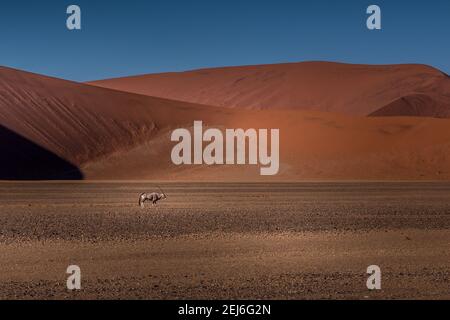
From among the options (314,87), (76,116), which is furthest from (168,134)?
(314,87)

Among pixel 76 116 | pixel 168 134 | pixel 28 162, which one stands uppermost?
pixel 76 116

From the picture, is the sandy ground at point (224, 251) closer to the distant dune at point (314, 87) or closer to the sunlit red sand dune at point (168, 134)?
the sunlit red sand dune at point (168, 134)

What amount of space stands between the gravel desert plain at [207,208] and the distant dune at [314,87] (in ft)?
137

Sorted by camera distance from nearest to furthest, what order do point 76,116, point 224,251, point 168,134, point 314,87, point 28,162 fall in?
point 224,251, point 28,162, point 76,116, point 168,134, point 314,87

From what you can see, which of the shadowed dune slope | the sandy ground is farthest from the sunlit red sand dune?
the sandy ground

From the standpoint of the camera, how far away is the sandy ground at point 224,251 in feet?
35.6

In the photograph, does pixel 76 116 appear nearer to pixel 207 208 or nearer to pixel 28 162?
pixel 28 162

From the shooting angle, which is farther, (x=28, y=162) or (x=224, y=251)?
(x=28, y=162)

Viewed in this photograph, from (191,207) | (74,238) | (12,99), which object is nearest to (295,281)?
(74,238)

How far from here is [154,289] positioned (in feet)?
35.3

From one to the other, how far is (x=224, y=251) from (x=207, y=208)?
35.0 ft

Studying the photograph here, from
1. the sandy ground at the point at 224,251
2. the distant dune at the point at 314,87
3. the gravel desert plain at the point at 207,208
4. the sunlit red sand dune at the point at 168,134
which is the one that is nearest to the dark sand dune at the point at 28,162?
the gravel desert plain at the point at 207,208

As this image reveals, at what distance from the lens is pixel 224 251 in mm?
14781

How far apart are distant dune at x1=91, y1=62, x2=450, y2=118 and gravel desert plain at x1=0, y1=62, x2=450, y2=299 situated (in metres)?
41.7
